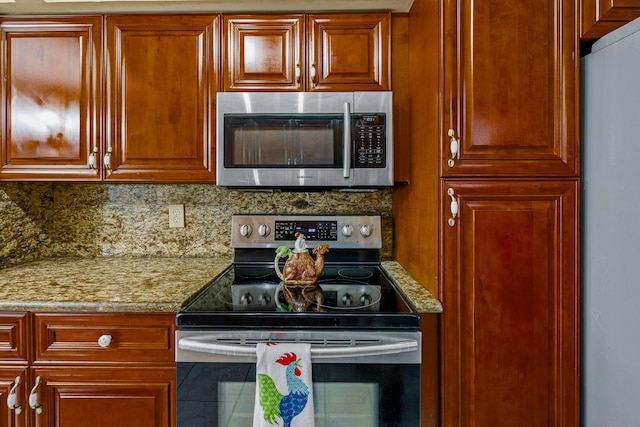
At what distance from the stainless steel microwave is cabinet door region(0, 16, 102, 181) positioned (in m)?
0.57

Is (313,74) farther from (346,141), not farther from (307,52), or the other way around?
(346,141)

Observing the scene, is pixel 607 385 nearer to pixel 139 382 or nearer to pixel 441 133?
pixel 441 133

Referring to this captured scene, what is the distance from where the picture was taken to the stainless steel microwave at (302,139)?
1435mm

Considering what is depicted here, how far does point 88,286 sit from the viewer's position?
132cm

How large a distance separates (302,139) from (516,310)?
0.94 meters

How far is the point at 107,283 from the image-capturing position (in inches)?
53.6

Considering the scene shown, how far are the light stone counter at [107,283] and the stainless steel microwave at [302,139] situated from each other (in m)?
0.44

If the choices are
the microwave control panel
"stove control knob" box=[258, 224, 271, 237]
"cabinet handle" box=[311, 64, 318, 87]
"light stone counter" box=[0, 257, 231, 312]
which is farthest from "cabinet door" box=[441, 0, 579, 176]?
"light stone counter" box=[0, 257, 231, 312]

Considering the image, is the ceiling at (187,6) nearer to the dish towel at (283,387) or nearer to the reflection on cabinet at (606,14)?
the reflection on cabinet at (606,14)

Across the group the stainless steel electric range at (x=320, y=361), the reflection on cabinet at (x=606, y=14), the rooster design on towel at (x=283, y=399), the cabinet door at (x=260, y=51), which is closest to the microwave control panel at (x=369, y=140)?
the cabinet door at (x=260, y=51)

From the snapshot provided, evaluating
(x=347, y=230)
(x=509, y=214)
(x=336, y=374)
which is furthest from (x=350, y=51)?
(x=336, y=374)

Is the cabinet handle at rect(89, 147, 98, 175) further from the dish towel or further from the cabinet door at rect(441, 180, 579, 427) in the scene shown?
the cabinet door at rect(441, 180, 579, 427)

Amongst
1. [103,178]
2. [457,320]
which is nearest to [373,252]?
[457,320]

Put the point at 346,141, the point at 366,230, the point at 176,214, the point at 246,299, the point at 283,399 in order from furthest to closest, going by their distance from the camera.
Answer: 1. the point at 176,214
2. the point at 366,230
3. the point at 346,141
4. the point at 246,299
5. the point at 283,399
